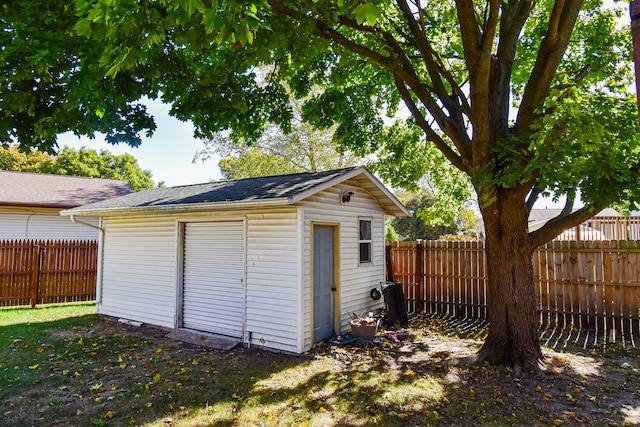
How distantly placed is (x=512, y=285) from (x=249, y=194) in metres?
4.80

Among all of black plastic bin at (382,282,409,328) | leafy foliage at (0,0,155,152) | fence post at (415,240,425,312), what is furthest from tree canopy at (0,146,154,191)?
black plastic bin at (382,282,409,328)

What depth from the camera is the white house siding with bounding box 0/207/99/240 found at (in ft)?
44.1

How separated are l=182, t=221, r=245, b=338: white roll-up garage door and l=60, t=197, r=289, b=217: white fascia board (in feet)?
1.73

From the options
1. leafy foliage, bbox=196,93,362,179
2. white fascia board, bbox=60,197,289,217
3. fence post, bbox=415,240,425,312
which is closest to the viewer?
white fascia board, bbox=60,197,289,217

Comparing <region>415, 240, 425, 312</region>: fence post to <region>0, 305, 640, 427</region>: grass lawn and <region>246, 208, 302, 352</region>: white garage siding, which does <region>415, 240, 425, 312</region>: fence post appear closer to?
<region>0, 305, 640, 427</region>: grass lawn

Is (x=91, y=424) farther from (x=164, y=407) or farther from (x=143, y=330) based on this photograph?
(x=143, y=330)

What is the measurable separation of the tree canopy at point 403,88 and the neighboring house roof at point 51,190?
996 centimetres

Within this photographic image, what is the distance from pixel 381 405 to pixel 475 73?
4.81m

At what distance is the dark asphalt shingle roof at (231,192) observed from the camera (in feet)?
22.2

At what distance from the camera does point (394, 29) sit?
25.9 ft

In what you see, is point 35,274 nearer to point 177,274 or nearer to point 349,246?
point 177,274

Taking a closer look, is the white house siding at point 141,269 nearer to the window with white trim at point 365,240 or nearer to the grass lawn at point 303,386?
the grass lawn at point 303,386

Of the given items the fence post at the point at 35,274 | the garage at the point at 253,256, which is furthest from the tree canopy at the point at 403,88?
the fence post at the point at 35,274

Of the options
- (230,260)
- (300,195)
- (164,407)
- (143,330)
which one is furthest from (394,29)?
(143,330)
